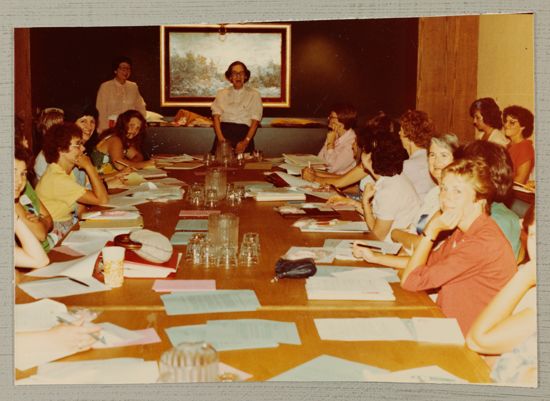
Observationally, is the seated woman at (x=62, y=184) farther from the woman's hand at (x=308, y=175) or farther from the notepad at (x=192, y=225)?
the woman's hand at (x=308, y=175)

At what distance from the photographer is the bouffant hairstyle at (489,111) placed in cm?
317

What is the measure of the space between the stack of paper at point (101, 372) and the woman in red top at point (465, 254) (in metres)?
1.00

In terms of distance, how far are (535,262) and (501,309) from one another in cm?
20

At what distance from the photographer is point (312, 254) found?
2.95 meters

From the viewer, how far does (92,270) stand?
2.69m

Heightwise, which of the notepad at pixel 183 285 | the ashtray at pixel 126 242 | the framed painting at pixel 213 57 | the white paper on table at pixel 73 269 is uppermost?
the framed painting at pixel 213 57

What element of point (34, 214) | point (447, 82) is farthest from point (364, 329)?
point (447, 82)

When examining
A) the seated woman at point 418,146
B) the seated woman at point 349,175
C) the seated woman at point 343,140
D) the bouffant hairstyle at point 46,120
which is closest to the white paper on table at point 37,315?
the bouffant hairstyle at point 46,120

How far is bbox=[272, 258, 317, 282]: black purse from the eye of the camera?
2670 mm

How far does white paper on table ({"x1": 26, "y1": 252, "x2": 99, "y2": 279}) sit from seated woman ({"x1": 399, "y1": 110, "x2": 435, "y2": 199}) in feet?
6.99

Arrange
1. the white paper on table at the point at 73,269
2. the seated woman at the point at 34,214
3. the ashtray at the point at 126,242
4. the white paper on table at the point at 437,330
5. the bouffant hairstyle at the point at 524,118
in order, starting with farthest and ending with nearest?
the seated woman at the point at 34,214
the ashtray at the point at 126,242
the white paper on table at the point at 73,269
the bouffant hairstyle at the point at 524,118
the white paper on table at the point at 437,330

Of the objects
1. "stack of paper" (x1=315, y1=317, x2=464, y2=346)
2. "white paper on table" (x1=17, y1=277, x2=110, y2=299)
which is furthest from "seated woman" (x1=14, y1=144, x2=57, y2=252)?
"stack of paper" (x1=315, y1=317, x2=464, y2=346)

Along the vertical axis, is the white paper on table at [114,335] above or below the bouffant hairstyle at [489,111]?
below

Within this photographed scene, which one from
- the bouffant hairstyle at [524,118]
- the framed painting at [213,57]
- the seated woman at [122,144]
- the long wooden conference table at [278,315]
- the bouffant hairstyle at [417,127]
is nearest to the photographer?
the long wooden conference table at [278,315]
